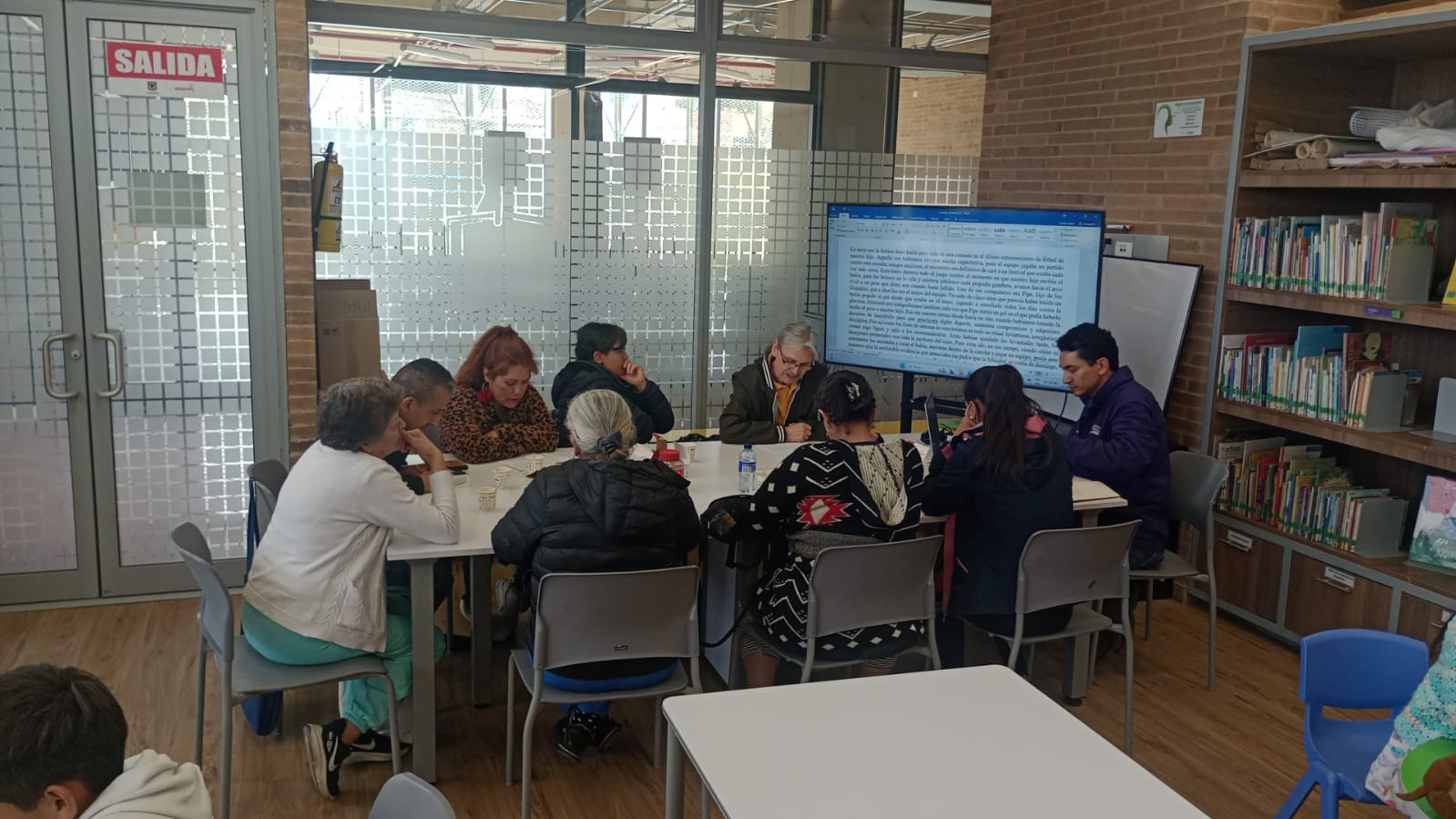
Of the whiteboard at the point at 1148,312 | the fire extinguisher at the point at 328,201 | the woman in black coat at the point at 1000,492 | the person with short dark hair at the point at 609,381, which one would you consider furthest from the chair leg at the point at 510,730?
the whiteboard at the point at 1148,312

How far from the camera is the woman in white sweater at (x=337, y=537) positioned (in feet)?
10.6

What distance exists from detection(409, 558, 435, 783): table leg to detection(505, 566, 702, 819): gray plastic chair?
1.20ft

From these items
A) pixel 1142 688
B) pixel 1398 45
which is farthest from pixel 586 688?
pixel 1398 45

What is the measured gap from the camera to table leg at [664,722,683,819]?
243 centimetres

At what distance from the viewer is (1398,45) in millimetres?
4695

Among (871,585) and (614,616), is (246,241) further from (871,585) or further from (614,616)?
(871,585)

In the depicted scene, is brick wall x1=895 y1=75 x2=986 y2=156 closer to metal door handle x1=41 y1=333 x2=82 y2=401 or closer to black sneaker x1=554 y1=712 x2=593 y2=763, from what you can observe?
black sneaker x1=554 y1=712 x2=593 y2=763

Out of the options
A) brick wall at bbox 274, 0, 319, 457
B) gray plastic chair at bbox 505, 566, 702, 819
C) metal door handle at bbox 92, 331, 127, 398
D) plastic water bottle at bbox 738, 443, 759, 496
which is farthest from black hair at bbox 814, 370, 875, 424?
metal door handle at bbox 92, 331, 127, 398

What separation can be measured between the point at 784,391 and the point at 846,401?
157 cm

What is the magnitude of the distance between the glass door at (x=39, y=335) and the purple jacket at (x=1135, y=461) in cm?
408

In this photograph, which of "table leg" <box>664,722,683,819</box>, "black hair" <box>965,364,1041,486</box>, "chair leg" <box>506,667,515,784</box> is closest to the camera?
"table leg" <box>664,722,683,819</box>

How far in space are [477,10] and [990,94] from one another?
9.58 ft

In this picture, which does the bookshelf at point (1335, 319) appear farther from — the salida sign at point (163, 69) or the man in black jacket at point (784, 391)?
the salida sign at point (163, 69)

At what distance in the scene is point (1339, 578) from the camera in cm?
469
